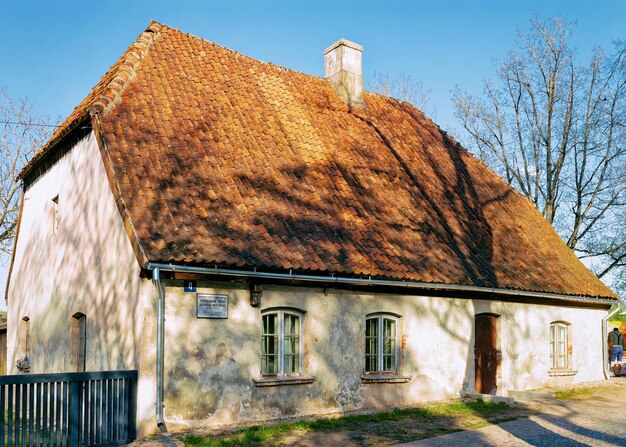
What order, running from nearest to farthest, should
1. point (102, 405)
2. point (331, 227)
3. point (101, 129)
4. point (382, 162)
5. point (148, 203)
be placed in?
point (102, 405) → point (148, 203) → point (101, 129) → point (331, 227) → point (382, 162)

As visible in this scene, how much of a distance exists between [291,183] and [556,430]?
6.41 metres

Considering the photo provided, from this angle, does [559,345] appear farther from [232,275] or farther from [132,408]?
[132,408]

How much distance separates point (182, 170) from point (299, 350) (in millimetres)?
3723

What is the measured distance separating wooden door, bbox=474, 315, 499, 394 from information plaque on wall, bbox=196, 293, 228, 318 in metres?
6.78

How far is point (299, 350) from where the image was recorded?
38.6ft

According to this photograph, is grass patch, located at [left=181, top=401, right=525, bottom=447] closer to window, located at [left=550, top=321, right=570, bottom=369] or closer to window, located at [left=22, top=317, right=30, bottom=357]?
window, located at [left=550, top=321, right=570, bottom=369]

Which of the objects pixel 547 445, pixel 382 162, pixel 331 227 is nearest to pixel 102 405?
pixel 331 227

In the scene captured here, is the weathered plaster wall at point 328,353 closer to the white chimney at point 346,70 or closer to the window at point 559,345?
the window at point 559,345

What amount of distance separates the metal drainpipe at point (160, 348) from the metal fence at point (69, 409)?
357 millimetres

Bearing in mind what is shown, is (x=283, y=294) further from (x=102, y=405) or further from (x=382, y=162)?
(x=382, y=162)

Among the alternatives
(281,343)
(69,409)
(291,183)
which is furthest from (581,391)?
(69,409)

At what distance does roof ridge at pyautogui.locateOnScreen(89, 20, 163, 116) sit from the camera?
11.8m

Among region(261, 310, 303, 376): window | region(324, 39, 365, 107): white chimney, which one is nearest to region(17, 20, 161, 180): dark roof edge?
region(261, 310, 303, 376): window

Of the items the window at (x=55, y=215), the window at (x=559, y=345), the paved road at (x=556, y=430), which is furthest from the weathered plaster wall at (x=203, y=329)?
the paved road at (x=556, y=430)
